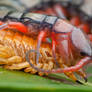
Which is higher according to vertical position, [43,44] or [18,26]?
[18,26]

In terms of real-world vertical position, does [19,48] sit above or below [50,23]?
below

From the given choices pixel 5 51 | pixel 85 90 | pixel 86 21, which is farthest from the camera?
pixel 86 21

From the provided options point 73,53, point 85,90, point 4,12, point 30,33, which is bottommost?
point 85,90

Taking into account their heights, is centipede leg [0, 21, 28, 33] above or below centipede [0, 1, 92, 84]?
above

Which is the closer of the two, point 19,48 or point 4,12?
point 19,48

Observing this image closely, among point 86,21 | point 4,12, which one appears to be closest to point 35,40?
point 4,12

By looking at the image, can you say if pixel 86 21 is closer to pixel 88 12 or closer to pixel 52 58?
pixel 88 12

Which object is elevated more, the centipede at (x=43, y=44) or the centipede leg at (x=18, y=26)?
the centipede leg at (x=18, y=26)

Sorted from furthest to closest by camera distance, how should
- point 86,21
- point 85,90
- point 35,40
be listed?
point 86,21 < point 35,40 < point 85,90
